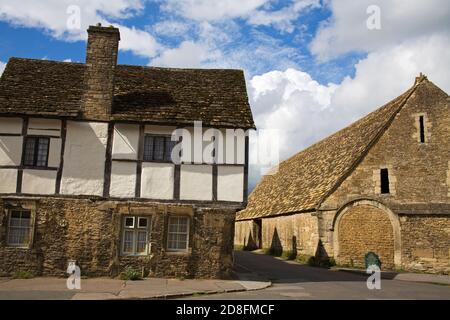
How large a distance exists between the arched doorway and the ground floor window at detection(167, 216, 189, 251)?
994cm


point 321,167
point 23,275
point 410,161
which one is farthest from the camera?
point 321,167

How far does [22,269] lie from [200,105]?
29.1 ft

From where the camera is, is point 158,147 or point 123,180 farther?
point 158,147

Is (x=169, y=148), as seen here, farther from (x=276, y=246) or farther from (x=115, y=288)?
(x=276, y=246)

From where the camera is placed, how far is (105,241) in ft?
48.3

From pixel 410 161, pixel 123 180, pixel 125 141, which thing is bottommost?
pixel 123 180

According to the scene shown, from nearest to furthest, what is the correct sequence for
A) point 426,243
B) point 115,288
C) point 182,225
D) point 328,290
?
1. point 115,288
2. point 328,290
3. point 182,225
4. point 426,243

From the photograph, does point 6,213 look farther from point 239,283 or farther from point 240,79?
point 240,79

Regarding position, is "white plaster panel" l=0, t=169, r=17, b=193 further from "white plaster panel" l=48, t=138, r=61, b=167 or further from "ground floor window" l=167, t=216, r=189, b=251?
"ground floor window" l=167, t=216, r=189, b=251

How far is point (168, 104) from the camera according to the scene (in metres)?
16.3

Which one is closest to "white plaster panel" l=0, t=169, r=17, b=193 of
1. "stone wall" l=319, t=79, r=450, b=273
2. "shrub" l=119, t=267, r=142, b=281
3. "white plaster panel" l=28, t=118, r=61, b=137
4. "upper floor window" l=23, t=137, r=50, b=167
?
"upper floor window" l=23, t=137, r=50, b=167

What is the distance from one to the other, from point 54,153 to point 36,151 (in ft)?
2.24

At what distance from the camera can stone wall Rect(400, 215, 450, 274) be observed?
2091 cm

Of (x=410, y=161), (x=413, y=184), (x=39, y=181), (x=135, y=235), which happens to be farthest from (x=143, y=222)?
(x=410, y=161)
